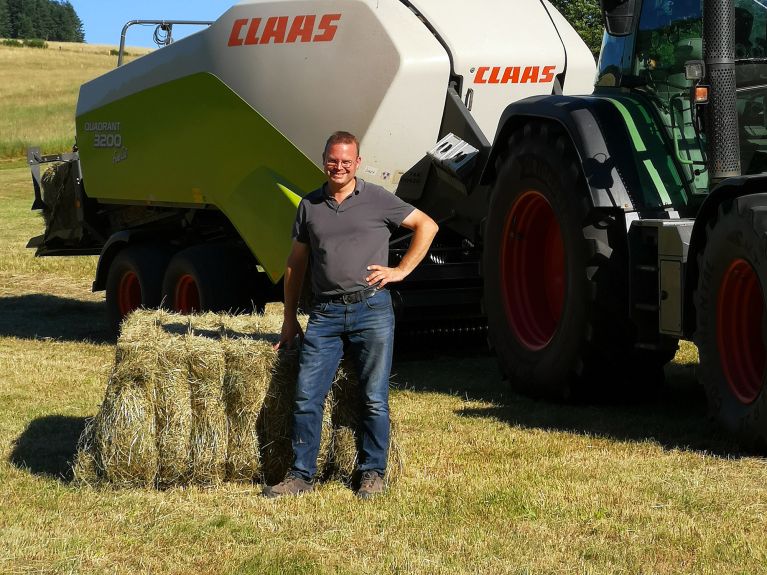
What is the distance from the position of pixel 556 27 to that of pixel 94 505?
542 cm

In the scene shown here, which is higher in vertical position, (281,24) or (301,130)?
(281,24)

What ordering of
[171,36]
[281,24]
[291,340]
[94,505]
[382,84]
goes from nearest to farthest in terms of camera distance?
[94,505] → [291,340] → [382,84] → [281,24] → [171,36]

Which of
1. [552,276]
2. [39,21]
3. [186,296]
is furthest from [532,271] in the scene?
[39,21]

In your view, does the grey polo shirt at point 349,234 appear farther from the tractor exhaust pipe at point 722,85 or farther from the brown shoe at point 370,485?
the tractor exhaust pipe at point 722,85

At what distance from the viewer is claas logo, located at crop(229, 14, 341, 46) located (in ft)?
28.7

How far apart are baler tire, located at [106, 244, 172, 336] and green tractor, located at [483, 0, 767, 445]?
3752 millimetres

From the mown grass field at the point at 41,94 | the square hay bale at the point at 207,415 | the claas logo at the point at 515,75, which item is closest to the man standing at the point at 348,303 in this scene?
the square hay bale at the point at 207,415

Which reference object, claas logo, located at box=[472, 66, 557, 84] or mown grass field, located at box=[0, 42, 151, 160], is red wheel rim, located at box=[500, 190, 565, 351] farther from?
mown grass field, located at box=[0, 42, 151, 160]

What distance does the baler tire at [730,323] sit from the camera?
584 centimetres

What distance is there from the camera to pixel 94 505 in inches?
212

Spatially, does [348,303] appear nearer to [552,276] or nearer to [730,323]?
[730,323]

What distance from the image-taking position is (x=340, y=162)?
18.0 ft

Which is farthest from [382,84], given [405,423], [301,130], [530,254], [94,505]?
[94,505]

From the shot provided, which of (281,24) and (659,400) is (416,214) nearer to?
(659,400)
